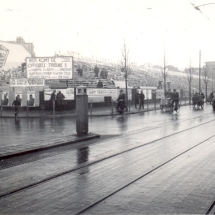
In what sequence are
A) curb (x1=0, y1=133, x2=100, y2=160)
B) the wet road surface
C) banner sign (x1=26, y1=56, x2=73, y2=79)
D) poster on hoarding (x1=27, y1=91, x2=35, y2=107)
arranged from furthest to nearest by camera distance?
poster on hoarding (x1=27, y1=91, x2=35, y2=107) < banner sign (x1=26, y1=56, x2=73, y2=79) < curb (x1=0, y1=133, x2=100, y2=160) < the wet road surface

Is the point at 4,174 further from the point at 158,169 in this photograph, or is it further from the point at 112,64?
the point at 112,64

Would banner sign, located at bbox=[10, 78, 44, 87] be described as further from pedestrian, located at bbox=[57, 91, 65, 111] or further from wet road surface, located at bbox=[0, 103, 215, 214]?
wet road surface, located at bbox=[0, 103, 215, 214]

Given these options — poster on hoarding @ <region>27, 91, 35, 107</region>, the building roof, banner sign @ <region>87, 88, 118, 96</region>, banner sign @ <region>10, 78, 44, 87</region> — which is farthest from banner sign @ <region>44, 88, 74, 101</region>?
the building roof

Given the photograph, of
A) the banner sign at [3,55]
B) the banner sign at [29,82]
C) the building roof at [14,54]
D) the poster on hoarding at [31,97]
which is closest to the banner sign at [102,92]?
the poster on hoarding at [31,97]

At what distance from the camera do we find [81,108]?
1448cm

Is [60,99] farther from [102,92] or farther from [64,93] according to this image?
[102,92]

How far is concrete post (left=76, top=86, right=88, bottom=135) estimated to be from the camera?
14367 mm

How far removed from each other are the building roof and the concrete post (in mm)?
27782

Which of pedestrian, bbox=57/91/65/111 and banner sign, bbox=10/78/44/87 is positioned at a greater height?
banner sign, bbox=10/78/44/87

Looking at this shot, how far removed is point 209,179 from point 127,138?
682cm

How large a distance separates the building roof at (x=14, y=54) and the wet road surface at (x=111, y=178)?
102 feet

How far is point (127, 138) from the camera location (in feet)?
45.5

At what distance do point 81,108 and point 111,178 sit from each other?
7.38m

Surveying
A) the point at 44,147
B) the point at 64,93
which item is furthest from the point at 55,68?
the point at 44,147
